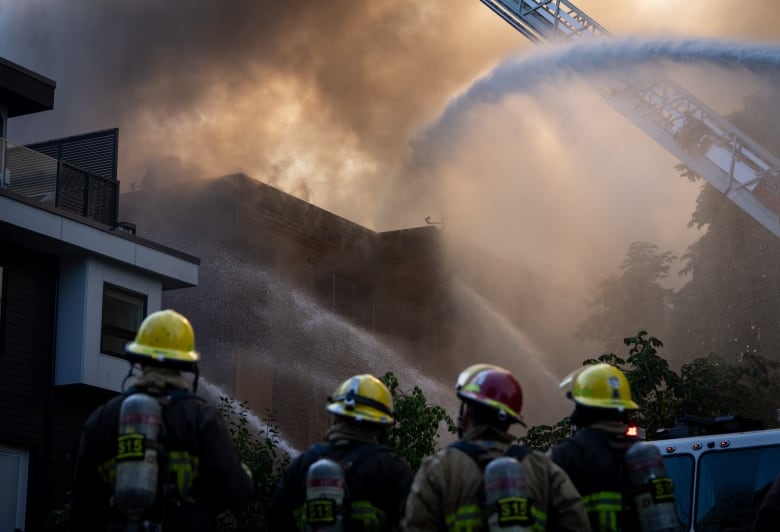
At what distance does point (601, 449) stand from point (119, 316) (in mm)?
15849

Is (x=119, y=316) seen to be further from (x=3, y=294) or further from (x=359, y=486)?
(x=359, y=486)

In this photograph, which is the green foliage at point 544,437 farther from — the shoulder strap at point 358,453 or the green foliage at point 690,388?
the shoulder strap at point 358,453

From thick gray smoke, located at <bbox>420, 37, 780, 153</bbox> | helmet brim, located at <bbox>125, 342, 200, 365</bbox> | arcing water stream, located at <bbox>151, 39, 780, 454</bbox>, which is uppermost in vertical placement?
thick gray smoke, located at <bbox>420, 37, 780, 153</bbox>

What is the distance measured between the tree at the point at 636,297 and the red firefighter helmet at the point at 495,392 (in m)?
22.2

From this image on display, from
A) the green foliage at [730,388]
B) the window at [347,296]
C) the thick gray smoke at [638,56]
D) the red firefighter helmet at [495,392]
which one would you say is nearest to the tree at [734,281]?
the green foliage at [730,388]

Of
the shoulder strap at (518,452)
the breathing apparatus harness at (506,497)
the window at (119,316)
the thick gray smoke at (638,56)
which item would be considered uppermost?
the thick gray smoke at (638,56)

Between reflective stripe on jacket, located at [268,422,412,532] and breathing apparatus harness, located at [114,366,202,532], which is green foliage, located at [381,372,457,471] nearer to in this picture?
reflective stripe on jacket, located at [268,422,412,532]

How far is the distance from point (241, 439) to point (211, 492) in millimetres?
11332

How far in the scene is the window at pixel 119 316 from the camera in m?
21.1

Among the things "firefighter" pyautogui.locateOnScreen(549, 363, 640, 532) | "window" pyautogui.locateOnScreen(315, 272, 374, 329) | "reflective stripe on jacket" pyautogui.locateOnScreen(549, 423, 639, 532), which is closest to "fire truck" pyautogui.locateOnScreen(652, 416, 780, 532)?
"firefighter" pyautogui.locateOnScreen(549, 363, 640, 532)

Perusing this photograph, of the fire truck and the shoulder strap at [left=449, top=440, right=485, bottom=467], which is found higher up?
the fire truck

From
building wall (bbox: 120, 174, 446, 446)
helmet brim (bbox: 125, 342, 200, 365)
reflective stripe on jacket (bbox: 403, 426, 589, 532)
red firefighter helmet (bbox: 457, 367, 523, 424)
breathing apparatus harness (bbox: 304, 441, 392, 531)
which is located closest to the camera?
reflective stripe on jacket (bbox: 403, 426, 589, 532)

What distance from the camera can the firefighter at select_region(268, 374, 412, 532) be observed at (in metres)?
6.66

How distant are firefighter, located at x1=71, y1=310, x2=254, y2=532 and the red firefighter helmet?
1.17m
